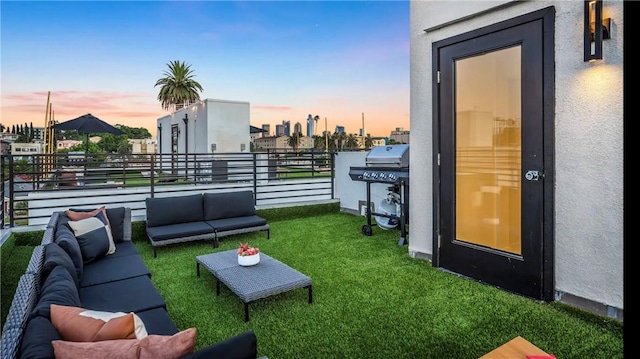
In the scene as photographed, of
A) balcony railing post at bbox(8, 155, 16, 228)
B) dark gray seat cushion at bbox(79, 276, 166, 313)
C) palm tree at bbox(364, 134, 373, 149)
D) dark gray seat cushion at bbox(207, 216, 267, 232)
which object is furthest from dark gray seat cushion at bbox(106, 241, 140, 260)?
palm tree at bbox(364, 134, 373, 149)

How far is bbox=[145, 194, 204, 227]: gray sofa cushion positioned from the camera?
5.49 m

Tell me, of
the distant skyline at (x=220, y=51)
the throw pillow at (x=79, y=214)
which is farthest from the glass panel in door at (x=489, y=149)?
the throw pillow at (x=79, y=214)

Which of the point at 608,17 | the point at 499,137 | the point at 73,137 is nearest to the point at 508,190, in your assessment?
the point at 499,137

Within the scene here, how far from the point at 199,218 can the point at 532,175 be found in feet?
14.8

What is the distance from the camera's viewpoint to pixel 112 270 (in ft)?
11.6

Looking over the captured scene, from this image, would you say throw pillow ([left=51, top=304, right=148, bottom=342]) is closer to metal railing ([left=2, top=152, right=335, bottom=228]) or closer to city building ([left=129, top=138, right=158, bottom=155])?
metal railing ([left=2, top=152, right=335, bottom=228])

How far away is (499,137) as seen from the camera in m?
3.81

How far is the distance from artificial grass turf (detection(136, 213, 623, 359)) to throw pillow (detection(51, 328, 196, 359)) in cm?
128

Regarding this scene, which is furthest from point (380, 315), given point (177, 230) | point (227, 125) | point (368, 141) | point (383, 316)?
point (368, 141)

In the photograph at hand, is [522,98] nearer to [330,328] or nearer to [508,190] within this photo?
[508,190]

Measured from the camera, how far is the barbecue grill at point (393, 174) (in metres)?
5.55

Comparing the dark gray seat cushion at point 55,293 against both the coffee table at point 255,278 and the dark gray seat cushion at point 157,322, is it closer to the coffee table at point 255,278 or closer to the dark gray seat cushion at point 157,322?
the dark gray seat cushion at point 157,322

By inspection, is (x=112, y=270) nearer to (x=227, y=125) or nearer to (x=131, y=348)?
(x=131, y=348)

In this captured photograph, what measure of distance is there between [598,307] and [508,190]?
1.21 metres
